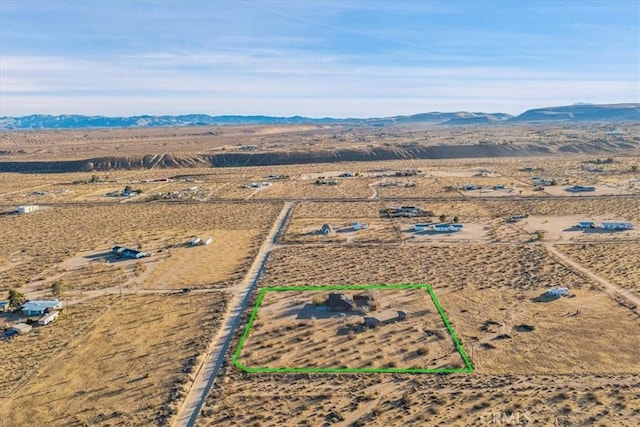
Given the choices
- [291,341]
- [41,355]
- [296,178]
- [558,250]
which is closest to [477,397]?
[291,341]

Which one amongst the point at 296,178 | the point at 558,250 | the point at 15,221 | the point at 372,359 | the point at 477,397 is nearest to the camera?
the point at 477,397

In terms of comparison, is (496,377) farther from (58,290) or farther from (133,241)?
(133,241)

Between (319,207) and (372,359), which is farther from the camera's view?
(319,207)

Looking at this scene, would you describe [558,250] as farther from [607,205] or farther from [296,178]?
[296,178]

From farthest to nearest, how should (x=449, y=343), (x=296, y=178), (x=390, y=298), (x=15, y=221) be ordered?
(x=296, y=178)
(x=15, y=221)
(x=390, y=298)
(x=449, y=343)

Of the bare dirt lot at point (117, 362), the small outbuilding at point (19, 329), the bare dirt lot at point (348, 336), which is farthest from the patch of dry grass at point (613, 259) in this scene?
the small outbuilding at point (19, 329)

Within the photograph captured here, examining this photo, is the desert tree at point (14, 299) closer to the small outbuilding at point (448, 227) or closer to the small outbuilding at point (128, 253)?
the small outbuilding at point (128, 253)

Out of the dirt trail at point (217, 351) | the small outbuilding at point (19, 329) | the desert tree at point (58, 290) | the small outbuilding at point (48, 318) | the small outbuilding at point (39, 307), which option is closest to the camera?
the dirt trail at point (217, 351)
